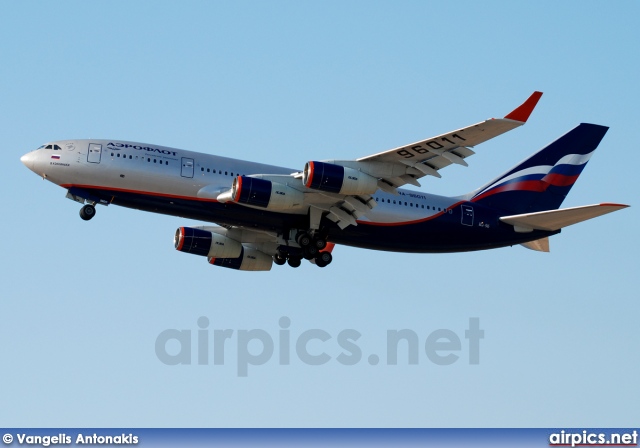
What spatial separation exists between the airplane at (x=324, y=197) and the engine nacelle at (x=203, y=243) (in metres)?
0.05

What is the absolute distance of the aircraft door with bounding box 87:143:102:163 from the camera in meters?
48.3

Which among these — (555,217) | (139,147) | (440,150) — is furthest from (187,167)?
(555,217)

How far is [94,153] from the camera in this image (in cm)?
4841

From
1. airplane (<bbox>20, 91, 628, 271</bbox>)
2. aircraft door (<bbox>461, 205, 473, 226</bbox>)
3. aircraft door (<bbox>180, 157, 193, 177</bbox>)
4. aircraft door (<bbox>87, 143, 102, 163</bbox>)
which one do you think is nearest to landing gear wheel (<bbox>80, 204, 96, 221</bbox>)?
airplane (<bbox>20, 91, 628, 271</bbox>)

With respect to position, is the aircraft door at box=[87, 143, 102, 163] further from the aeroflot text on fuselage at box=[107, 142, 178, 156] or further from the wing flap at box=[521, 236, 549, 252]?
the wing flap at box=[521, 236, 549, 252]

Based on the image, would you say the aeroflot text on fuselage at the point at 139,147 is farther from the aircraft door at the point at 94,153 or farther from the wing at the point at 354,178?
the wing at the point at 354,178

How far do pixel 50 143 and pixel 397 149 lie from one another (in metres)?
14.9

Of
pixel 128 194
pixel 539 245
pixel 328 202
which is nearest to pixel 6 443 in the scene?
pixel 128 194

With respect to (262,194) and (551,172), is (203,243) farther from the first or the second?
(551,172)

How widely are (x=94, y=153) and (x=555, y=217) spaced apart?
20900 mm

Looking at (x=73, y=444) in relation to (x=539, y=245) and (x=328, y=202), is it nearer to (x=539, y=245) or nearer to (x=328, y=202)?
(x=328, y=202)

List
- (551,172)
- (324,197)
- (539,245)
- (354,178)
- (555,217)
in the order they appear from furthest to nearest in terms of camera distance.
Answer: (551,172) → (539,245) → (555,217) → (324,197) → (354,178)

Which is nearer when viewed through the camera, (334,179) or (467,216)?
(334,179)

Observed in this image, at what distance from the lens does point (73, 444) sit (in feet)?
135
